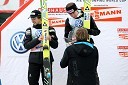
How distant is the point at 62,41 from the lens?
750 centimetres

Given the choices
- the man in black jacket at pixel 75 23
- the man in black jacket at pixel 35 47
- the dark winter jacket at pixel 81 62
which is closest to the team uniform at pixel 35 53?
the man in black jacket at pixel 35 47

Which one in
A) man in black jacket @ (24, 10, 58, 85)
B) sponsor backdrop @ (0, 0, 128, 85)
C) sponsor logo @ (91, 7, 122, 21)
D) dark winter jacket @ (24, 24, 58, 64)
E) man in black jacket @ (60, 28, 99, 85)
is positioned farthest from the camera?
sponsor logo @ (91, 7, 122, 21)

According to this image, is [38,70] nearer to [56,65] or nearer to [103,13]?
[56,65]

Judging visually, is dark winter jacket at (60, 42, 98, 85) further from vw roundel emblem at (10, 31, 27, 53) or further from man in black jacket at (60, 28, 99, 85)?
vw roundel emblem at (10, 31, 27, 53)

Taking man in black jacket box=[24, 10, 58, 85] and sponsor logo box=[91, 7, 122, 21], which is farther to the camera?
sponsor logo box=[91, 7, 122, 21]

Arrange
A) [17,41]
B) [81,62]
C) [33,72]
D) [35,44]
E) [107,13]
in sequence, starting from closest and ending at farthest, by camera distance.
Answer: [81,62], [35,44], [33,72], [17,41], [107,13]

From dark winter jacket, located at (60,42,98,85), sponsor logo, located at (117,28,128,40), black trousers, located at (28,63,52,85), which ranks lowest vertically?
black trousers, located at (28,63,52,85)

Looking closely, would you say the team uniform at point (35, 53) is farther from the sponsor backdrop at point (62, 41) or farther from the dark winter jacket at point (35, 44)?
the sponsor backdrop at point (62, 41)

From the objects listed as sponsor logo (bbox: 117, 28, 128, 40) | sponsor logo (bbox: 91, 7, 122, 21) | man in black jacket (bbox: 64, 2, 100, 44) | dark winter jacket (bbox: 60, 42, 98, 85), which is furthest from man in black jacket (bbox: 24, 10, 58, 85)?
sponsor logo (bbox: 117, 28, 128, 40)

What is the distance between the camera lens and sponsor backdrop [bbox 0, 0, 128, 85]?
24.4 ft

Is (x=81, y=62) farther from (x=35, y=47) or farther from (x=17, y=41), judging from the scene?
(x=17, y=41)

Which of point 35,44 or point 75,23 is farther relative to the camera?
point 75,23

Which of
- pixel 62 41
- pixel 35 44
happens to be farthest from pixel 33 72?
pixel 62 41

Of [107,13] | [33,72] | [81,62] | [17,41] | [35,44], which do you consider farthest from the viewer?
[107,13]
